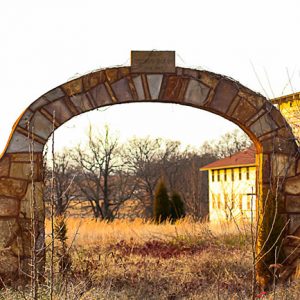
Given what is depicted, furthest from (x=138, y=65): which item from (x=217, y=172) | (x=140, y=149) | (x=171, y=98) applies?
(x=140, y=149)

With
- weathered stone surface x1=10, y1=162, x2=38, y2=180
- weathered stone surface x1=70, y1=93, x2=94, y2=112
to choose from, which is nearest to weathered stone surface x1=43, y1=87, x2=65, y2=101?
weathered stone surface x1=70, y1=93, x2=94, y2=112

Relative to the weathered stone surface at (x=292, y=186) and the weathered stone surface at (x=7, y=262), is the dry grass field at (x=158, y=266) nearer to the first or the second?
the weathered stone surface at (x=7, y=262)

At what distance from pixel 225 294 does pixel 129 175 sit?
82.9 feet

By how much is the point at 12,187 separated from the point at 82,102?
122 centimetres

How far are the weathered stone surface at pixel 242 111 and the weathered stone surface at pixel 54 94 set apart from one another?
2004 millimetres

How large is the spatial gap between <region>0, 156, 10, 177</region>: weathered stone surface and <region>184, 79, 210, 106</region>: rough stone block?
2.13 metres

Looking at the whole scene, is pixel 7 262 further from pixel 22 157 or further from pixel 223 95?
pixel 223 95

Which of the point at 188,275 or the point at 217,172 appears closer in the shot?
the point at 188,275

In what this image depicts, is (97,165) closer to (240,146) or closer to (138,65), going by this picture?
A: (240,146)

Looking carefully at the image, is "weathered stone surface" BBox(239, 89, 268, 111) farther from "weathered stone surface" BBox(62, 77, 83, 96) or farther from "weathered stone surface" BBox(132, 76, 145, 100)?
"weathered stone surface" BBox(62, 77, 83, 96)

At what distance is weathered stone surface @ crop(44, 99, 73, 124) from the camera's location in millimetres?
6047

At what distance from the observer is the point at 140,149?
109 ft

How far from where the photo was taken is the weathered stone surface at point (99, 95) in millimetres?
6152

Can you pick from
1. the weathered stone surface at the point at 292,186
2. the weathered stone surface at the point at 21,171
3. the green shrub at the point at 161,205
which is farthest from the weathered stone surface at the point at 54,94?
the green shrub at the point at 161,205
